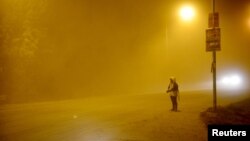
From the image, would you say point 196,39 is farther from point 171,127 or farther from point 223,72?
point 171,127

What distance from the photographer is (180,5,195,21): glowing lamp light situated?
37562 mm

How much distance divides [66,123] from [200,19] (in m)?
40.6

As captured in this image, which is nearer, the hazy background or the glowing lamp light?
the hazy background

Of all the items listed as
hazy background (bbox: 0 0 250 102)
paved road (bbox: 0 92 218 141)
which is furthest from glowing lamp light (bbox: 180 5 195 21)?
paved road (bbox: 0 92 218 141)

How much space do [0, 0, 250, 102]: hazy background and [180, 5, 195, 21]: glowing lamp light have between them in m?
2.49

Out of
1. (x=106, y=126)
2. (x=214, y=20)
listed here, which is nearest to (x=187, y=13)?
(x=214, y=20)

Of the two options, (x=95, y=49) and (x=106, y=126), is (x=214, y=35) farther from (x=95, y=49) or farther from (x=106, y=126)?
(x=95, y=49)

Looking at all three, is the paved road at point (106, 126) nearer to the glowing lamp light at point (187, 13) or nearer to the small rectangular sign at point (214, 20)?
the small rectangular sign at point (214, 20)

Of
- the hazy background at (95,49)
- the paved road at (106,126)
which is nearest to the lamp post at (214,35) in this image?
the paved road at (106,126)

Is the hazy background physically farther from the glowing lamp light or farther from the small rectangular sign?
the small rectangular sign

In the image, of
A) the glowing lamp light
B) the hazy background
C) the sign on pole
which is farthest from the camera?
the glowing lamp light

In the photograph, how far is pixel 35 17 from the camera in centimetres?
2742

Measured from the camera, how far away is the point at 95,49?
126ft

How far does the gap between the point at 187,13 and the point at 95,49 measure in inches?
371
